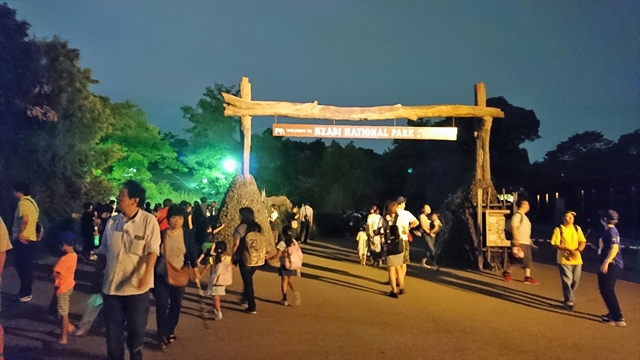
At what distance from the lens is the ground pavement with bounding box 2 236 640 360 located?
680cm

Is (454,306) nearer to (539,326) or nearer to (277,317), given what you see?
(539,326)

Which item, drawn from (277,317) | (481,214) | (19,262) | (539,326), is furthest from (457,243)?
(19,262)

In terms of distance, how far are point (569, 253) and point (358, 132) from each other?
588 cm

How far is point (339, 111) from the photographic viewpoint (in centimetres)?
1377

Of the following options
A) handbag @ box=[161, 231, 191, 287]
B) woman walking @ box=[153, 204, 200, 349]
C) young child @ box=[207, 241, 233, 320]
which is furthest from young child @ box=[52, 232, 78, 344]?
young child @ box=[207, 241, 233, 320]

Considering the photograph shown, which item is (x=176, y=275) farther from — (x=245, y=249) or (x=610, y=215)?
(x=610, y=215)

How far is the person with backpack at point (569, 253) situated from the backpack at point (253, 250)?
5.01 meters

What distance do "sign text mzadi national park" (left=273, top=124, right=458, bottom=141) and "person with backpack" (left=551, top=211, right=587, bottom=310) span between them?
4.77 meters

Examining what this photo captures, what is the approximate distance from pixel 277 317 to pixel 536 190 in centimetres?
3064

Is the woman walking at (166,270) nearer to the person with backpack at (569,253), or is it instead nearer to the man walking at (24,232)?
the man walking at (24,232)

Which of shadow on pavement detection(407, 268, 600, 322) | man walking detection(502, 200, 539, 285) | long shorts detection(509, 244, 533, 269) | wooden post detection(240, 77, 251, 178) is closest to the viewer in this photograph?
shadow on pavement detection(407, 268, 600, 322)

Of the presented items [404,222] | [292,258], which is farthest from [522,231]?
[292,258]

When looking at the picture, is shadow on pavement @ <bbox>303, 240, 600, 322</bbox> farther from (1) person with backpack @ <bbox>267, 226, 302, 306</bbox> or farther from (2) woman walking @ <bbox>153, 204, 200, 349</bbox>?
(2) woman walking @ <bbox>153, 204, 200, 349</bbox>

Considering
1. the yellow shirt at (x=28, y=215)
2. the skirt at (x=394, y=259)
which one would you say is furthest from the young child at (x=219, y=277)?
the skirt at (x=394, y=259)
